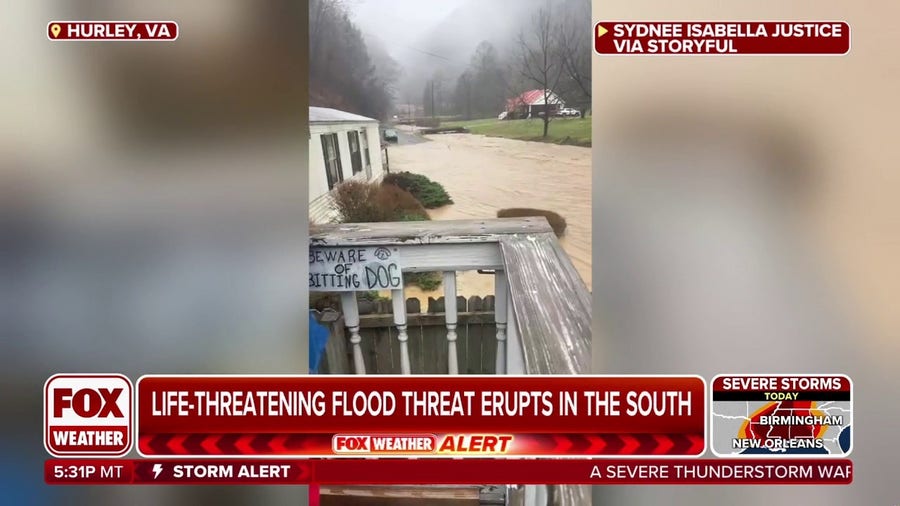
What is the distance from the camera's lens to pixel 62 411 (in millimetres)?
1085

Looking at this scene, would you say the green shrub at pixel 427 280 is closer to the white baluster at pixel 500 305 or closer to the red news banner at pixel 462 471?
the white baluster at pixel 500 305

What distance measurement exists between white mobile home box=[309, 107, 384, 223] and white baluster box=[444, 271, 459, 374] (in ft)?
0.72

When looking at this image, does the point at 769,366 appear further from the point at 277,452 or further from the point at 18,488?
the point at 18,488

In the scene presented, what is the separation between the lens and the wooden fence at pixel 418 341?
109cm

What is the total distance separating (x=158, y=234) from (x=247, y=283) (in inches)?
6.6

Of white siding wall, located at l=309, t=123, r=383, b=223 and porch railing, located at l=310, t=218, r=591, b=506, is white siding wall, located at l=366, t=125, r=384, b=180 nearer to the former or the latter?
white siding wall, located at l=309, t=123, r=383, b=223

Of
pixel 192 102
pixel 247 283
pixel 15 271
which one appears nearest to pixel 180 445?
pixel 247 283

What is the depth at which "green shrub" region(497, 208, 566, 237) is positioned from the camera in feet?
3.50

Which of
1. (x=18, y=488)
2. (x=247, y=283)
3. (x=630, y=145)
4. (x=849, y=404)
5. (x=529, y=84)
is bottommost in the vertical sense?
(x=18, y=488)

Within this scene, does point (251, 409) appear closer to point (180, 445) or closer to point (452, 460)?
point (180, 445)

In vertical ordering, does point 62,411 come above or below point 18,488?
above

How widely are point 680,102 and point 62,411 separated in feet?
3.81

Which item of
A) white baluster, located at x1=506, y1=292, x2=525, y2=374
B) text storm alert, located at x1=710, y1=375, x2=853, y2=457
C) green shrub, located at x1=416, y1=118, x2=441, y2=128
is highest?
green shrub, located at x1=416, y1=118, x2=441, y2=128

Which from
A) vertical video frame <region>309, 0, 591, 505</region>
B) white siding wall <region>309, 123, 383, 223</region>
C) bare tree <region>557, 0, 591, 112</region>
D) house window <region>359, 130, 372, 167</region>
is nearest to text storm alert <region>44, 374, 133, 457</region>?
vertical video frame <region>309, 0, 591, 505</region>
